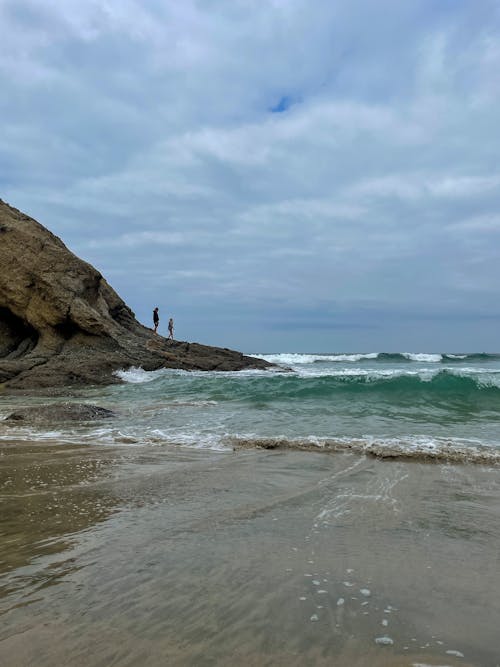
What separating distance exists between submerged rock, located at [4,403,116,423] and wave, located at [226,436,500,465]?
357cm

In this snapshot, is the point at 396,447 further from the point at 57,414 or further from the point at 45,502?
the point at 57,414

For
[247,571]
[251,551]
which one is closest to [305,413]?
[251,551]

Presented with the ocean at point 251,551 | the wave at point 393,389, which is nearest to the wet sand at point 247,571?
the ocean at point 251,551

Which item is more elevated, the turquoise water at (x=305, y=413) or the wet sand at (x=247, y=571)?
the turquoise water at (x=305, y=413)

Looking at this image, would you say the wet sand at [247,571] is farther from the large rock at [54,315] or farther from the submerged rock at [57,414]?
the large rock at [54,315]

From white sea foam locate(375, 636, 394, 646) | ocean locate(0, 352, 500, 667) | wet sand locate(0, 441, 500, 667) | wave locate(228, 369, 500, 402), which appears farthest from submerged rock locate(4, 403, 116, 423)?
white sea foam locate(375, 636, 394, 646)

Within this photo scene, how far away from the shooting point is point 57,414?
9211mm

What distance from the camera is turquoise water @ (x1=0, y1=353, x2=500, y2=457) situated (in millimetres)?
7359

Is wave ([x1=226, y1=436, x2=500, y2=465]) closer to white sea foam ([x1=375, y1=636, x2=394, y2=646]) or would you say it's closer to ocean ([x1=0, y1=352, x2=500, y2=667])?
ocean ([x1=0, y1=352, x2=500, y2=667])

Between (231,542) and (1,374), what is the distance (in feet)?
55.2

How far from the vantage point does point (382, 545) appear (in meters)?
3.04

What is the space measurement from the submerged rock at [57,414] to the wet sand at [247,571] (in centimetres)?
437

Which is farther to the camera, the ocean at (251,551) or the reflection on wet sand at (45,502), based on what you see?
the reflection on wet sand at (45,502)

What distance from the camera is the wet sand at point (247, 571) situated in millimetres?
1914
